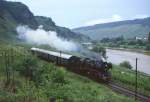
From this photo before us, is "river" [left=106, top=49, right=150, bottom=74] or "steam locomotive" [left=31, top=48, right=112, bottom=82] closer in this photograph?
"steam locomotive" [left=31, top=48, right=112, bottom=82]

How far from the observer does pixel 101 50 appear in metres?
143

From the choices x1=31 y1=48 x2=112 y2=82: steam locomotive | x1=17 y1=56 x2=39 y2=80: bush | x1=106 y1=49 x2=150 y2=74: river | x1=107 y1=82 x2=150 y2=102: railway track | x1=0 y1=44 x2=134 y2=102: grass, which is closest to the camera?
x1=0 y1=44 x2=134 y2=102: grass

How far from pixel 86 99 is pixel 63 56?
28.2 meters

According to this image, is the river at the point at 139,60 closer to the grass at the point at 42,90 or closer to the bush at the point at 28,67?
the grass at the point at 42,90

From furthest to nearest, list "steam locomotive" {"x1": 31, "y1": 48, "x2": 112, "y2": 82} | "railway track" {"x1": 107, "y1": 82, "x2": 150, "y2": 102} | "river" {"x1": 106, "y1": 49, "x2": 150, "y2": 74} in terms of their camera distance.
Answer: "river" {"x1": 106, "y1": 49, "x2": 150, "y2": 74}
"steam locomotive" {"x1": 31, "y1": 48, "x2": 112, "y2": 82}
"railway track" {"x1": 107, "y1": 82, "x2": 150, "y2": 102}

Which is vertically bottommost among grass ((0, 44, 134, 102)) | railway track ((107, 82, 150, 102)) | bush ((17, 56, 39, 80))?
railway track ((107, 82, 150, 102))

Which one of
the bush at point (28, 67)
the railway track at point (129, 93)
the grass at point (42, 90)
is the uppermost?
the bush at point (28, 67)

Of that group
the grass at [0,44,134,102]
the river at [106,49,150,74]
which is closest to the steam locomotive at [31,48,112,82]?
the grass at [0,44,134,102]

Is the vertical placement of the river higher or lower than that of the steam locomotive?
lower

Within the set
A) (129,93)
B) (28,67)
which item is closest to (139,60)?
(129,93)

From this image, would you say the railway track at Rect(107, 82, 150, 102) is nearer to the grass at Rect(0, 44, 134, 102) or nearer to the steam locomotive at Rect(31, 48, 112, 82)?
the grass at Rect(0, 44, 134, 102)

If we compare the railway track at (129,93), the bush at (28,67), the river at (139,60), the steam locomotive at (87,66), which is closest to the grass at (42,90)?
the bush at (28,67)

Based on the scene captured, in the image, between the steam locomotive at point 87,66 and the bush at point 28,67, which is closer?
the bush at point 28,67

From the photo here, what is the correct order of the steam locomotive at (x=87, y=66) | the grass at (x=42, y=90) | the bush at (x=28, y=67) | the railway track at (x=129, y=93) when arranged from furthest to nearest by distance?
the steam locomotive at (x=87, y=66), the railway track at (x=129, y=93), the bush at (x=28, y=67), the grass at (x=42, y=90)
